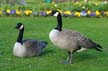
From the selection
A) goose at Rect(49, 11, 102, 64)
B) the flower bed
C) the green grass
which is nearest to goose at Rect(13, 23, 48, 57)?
the green grass

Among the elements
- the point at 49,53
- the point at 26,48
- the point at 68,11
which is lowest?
the point at 68,11

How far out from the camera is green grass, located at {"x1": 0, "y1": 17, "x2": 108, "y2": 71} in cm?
802

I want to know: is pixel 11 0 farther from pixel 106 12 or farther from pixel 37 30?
pixel 37 30

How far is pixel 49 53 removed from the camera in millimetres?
9539

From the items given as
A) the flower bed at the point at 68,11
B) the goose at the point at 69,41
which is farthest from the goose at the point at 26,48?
the flower bed at the point at 68,11

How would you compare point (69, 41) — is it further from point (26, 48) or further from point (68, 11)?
point (68, 11)

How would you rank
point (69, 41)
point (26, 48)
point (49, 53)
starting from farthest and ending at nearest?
point (49, 53) < point (26, 48) < point (69, 41)

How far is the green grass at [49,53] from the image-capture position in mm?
8016

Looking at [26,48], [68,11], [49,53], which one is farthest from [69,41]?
[68,11]

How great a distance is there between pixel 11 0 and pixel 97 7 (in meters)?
5.14

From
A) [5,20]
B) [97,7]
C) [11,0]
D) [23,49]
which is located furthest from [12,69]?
[11,0]

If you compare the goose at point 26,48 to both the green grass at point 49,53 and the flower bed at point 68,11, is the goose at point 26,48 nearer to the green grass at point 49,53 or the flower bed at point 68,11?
the green grass at point 49,53

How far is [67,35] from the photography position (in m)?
8.24

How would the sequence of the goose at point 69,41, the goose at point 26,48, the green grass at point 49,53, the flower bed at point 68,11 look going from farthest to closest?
the flower bed at point 68,11
the goose at point 26,48
the goose at point 69,41
the green grass at point 49,53
